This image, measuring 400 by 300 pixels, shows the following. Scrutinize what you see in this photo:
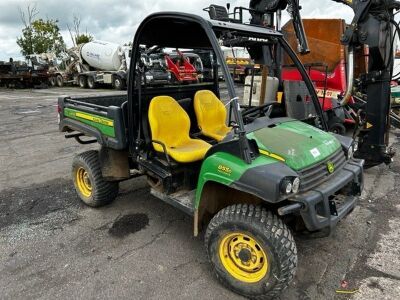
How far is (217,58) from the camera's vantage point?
287cm

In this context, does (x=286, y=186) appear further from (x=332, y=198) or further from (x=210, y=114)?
(x=210, y=114)

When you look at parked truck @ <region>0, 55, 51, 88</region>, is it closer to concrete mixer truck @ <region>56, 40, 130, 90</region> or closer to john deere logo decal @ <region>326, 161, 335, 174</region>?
concrete mixer truck @ <region>56, 40, 130, 90</region>

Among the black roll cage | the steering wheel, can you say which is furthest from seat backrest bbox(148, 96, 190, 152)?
the steering wheel

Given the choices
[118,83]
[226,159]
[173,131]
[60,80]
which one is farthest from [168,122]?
[60,80]

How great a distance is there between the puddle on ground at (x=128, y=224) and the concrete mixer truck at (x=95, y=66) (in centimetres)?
1625

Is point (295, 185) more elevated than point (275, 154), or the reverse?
point (275, 154)

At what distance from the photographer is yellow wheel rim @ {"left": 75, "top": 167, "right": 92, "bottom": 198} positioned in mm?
4477

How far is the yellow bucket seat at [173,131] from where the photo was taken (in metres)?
3.53

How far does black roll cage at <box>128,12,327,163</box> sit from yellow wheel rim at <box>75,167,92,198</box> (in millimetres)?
984

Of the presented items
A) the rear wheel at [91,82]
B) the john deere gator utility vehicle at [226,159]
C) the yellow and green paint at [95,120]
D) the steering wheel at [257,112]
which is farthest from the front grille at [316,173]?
the rear wheel at [91,82]

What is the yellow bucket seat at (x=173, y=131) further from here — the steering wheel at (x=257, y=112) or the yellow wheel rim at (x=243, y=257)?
the yellow wheel rim at (x=243, y=257)

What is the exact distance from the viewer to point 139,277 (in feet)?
9.97

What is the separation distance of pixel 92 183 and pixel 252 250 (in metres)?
2.22

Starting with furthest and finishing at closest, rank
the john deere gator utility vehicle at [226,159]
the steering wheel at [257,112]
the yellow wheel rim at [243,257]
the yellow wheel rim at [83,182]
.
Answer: the yellow wheel rim at [83,182] < the steering wheel at [257,112] < the yellow wheel rim at [243,257] < the john deere gator utility vehicle at [226,159]
